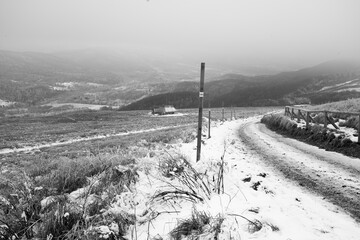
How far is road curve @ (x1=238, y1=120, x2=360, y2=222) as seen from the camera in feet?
15.6

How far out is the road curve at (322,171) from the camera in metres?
4.75

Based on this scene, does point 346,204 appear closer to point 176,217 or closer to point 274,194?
point 274,194

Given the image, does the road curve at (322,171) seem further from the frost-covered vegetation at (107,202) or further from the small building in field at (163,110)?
the small building in field at (163,110)

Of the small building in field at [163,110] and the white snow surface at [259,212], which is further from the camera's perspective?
the small building in field at [163,110]

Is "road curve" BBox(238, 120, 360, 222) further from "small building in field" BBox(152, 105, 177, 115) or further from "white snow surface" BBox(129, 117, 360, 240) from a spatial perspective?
"small building in field" BBox(152, 105, 177, 115)

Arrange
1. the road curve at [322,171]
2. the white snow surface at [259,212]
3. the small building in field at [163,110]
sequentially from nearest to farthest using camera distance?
1. the white snow surface at [259,212]
2. the road curve at [322,171]
3. the small building in field at [163,110]

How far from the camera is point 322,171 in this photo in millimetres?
6691

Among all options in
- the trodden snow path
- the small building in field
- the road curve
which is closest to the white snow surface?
the trodden snow path

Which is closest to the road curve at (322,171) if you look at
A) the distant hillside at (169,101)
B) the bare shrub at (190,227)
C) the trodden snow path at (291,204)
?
the trodden snow path at (291,204)

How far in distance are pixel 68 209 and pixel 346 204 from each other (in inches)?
204

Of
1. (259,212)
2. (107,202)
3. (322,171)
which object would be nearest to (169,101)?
(322,171)

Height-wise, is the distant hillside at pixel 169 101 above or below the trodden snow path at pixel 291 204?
below

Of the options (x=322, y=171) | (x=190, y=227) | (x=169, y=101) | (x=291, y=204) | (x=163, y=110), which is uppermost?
(x=190, y=227)

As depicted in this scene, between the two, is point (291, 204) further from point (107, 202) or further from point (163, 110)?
point (163, 110)
